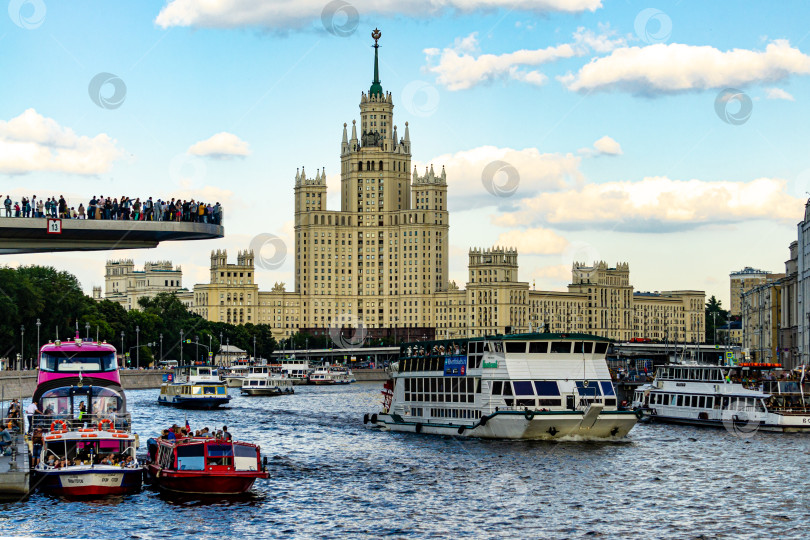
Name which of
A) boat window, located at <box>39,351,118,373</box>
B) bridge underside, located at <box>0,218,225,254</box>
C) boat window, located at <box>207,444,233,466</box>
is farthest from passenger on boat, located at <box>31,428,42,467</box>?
bridge underside, located at <box>0,218,225,254</box>

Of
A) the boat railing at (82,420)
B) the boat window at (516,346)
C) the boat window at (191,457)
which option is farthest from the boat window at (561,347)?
the boat window at (191,457)

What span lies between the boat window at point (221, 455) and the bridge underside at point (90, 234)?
16.7 metres

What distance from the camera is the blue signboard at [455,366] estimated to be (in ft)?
277

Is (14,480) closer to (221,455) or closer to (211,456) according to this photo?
(211,456)

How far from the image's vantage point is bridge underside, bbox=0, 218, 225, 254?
65.1 metres

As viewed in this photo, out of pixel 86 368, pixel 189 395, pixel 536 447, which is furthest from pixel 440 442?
pixel 189 395

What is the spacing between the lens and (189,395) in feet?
416

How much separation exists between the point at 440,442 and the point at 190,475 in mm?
29635

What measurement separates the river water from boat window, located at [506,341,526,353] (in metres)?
5.88

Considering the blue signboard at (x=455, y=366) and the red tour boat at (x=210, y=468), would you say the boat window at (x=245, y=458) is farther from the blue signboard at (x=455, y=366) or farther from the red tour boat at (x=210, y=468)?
the blue signboard at (x=455, y=366)

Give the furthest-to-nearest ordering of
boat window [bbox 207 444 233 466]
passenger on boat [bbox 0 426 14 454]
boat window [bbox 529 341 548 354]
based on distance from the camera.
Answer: boat window [bbox 529 341 548 354]
passenger on boat [bbox 0 426 14 454]
boat window [bbox 207 444 233 466]

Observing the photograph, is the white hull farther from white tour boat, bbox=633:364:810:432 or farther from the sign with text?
the sign with text

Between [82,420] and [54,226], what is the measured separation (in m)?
10.5

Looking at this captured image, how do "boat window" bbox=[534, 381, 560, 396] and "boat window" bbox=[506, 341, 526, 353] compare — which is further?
"boat window" bbox=[506, 341, 526, 353]
